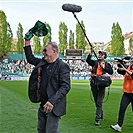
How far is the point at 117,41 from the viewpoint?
83.2 metres

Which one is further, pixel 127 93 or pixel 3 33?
pixel 3 33

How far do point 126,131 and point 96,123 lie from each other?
94cm

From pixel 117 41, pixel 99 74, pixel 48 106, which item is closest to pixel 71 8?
pixel 48 106

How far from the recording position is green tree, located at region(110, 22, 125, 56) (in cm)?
8131

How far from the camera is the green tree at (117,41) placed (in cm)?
8131

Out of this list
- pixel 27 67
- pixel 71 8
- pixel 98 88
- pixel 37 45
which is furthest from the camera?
pixel 37 45

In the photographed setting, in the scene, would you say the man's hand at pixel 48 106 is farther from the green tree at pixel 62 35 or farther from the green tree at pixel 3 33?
the green tree at pixel 62 35

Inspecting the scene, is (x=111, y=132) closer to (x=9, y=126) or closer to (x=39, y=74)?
(x=9, y=126)

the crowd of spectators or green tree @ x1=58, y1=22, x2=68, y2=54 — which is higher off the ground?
green tree @ x1=58, y1=22, x2=68, y2=54

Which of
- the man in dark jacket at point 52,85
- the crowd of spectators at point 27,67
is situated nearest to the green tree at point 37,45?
the crowd of spectators at point 27,67

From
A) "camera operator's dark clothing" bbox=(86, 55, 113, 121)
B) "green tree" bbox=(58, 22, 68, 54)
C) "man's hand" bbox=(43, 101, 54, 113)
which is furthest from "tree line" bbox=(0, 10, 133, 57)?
"man's hand" bbox=(43, 101, 54, 113)

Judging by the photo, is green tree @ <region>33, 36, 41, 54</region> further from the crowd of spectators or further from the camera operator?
the camera operator

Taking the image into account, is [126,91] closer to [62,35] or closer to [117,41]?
[117,41]

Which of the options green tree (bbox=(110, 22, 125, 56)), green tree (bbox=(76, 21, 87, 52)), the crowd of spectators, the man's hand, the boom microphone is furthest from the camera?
green tree (bbox=(76, 21, 87, 52))
